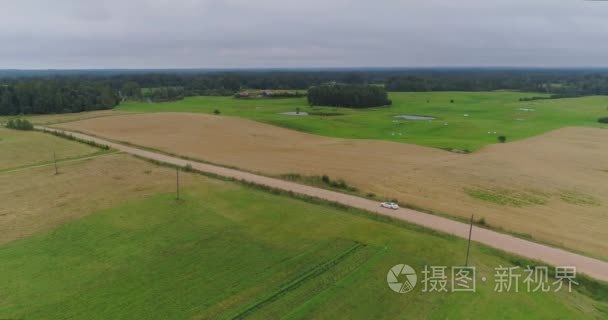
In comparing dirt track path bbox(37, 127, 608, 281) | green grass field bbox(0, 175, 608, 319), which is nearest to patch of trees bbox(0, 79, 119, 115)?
dirt track path bbox(37, 127, 608, 281)

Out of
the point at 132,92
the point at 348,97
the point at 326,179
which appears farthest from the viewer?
the point at 132,92

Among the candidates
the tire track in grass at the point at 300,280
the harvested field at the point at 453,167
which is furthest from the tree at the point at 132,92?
the tire track in grass at the point at 300,280

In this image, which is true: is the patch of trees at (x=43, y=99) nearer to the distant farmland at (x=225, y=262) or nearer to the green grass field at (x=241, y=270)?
the distant farmland at (x=225, y=262)

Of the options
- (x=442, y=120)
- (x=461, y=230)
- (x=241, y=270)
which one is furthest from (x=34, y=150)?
(x=442, y=120)

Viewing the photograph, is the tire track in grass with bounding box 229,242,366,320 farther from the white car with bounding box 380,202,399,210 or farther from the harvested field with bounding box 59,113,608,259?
the harvested field with bounding box 59,113,608,259

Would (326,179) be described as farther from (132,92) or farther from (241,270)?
(132,92)

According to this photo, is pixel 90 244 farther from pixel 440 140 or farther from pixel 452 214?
pixel 440 140

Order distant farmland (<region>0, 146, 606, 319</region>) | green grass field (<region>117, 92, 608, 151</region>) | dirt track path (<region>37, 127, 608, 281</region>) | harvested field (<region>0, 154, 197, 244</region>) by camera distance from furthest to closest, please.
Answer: green grass field (<region>117, 92, 608, 151</region>) → harvested field (<region>0, 154, 197, 244</region>) → dirt track path (<region>37, 127, 608, 281</region>) → distant farmland (<region>0, 146, 606, 319</region>)
